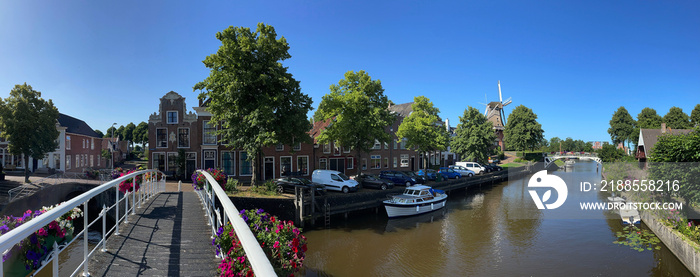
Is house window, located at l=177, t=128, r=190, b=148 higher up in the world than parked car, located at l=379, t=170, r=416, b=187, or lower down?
higher up

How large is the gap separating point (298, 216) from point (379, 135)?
389 inches

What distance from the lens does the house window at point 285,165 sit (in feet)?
104

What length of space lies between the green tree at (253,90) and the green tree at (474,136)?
35.5 m

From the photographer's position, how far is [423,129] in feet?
117

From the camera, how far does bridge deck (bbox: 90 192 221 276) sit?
4.41 metres

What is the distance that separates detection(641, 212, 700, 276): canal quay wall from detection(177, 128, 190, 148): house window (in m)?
33.5

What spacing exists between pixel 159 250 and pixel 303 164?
28.3 meters

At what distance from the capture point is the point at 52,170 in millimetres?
33812

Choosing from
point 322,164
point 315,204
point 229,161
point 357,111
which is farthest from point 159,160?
point 357,111

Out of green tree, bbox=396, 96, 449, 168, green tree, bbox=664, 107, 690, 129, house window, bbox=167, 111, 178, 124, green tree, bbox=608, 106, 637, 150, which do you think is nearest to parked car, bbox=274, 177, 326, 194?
house window, bbox=167, 111, 178, 124

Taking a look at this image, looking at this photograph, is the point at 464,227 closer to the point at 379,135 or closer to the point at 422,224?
the point at 422,224

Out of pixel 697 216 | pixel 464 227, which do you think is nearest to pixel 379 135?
pixel 464 227

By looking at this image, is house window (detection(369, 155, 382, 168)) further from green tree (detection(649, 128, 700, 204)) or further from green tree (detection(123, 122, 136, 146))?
green tree (detection(123, 122, 136, 146))

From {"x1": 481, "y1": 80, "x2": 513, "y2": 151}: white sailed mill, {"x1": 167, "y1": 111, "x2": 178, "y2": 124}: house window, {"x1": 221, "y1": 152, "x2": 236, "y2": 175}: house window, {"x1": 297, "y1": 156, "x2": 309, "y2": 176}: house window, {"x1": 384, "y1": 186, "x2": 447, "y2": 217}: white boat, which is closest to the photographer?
{"x1": 384, "y1": 186, "x2": 447, "y2": 217}: white boat
